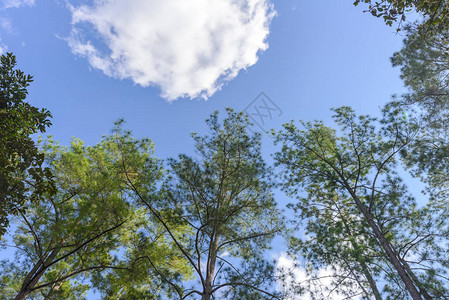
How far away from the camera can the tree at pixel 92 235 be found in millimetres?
7094

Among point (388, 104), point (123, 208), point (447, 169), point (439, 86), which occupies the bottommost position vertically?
point (123, 208)

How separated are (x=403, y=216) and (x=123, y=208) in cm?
950

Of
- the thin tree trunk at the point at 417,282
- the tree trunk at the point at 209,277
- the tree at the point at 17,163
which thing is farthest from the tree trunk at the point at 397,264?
the tree at the point at 17,163

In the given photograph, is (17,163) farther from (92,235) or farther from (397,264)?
(397,264)

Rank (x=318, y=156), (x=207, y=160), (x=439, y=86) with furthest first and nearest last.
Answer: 1. (x=318, y=156)
2. (x=439, y=86)
3. (x=207, y=160)

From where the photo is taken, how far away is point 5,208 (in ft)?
14.2

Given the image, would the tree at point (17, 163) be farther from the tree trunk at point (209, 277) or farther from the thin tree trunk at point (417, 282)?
the thin tree trunk at point (417, 282)

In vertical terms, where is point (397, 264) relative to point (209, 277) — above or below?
above

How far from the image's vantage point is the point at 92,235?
746 centimetres

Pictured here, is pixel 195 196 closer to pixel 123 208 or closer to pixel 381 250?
pixel 123 208

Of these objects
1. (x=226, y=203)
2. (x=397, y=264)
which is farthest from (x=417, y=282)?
(x=226, y=203)

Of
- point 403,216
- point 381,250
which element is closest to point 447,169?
point 403,216

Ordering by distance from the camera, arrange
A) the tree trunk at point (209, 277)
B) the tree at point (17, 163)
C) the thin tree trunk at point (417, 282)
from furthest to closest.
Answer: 1. the thin tree trunk at point (417, 282)
2. the tree trunk at point (209, 277)
3. the tree at point (17, 163)

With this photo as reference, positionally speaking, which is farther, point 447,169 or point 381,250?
Answer: point 447,169
